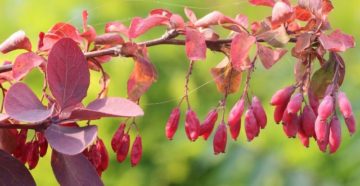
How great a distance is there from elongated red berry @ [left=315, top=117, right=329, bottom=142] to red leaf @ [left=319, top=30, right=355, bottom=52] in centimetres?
8

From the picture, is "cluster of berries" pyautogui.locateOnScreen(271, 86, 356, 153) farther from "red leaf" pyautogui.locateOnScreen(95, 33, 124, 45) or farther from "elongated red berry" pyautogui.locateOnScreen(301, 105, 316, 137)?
"red leaf" pyautogui.locateOnScreen(95, 33, 124, 45)

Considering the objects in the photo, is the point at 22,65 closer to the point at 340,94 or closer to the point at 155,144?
the point at 340,94

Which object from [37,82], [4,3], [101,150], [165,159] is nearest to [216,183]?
[165,159]

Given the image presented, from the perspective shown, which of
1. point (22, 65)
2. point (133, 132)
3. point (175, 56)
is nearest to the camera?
point (22, 65)

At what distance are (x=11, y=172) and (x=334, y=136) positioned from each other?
0.36 metres

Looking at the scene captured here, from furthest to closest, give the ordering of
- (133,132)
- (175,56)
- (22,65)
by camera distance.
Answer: (175,56) < (133,132) < (22,65)

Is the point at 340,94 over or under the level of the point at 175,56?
over

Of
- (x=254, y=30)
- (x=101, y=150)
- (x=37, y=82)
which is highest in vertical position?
(x=254, y=30)

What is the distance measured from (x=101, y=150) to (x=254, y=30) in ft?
0.73

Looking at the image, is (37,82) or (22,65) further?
(37,82)

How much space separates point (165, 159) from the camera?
237cm

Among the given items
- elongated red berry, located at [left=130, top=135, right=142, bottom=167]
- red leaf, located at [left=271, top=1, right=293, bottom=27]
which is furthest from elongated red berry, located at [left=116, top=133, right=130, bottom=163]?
red leaf, located at [left=271, top=1, right=293, bottom=27]

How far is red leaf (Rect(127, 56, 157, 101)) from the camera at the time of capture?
34.4 inches

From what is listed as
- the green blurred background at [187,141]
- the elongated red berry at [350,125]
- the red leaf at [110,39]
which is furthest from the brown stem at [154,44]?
the green blurred background at [187,141]
